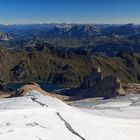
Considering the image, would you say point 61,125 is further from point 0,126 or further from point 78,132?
point 0,126

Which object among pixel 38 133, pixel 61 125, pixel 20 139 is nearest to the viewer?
pixel 20 139

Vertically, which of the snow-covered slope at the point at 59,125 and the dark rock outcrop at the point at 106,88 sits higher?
the snow-covered slope at the point at 59,125

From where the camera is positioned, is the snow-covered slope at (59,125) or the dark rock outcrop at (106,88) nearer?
the snow-covered slope at (59,125)

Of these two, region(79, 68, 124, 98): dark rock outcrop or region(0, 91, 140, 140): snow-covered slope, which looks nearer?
region(0, 91, 140, 140): snow-covered slope

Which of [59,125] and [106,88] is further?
[106,88]

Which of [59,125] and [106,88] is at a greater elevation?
[59,125]

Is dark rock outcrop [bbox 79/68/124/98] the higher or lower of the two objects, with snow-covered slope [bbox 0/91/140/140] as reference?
lower

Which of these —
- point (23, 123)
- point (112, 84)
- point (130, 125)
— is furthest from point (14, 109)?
point (112, 84)

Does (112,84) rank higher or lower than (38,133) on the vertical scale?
lower

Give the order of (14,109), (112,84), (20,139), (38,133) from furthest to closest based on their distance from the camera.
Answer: (112,84) → (14,109) → (38,133) → (20,139)

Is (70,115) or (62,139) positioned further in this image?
(70,115)
